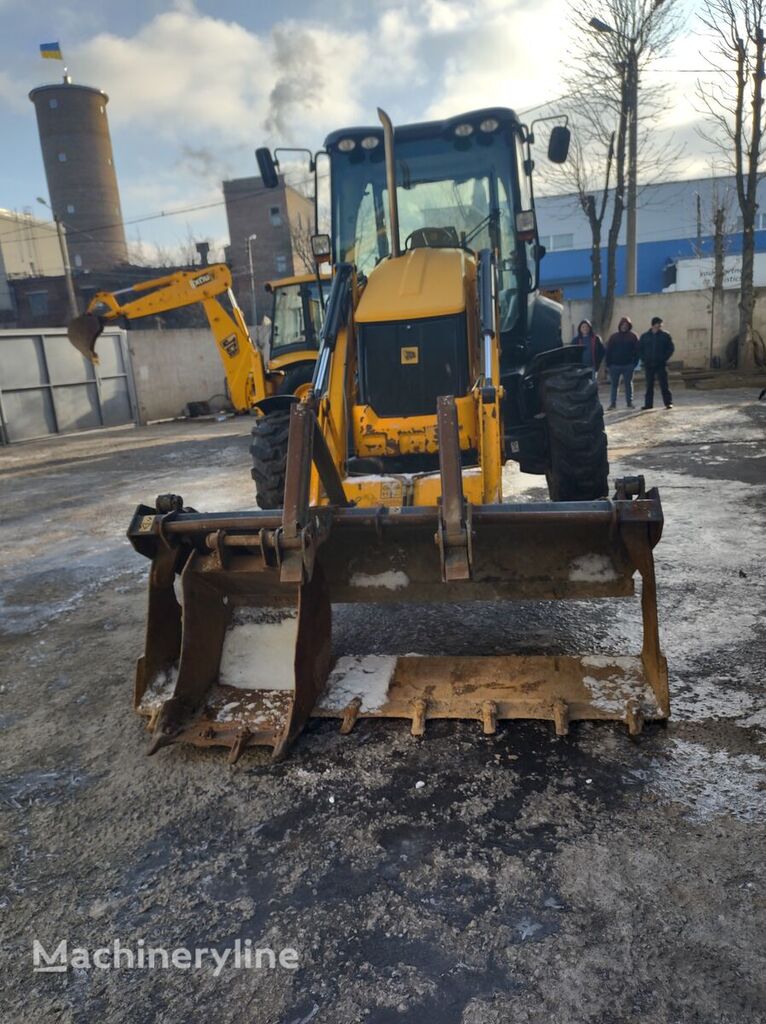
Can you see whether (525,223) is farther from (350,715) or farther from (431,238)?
(350,715)

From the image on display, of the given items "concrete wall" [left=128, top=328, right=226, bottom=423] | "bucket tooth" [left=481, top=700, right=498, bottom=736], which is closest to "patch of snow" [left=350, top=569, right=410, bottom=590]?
"bucket tooth" [left=481, top=700, right=498, bottom=736]

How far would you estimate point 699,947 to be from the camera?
6.24ft

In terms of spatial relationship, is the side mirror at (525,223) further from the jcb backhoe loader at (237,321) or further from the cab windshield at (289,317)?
the cab windshield at (289,317)

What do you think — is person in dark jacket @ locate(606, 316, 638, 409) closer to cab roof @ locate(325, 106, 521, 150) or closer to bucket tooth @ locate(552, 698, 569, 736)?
cab roof @ locate(325, 106, 521, 150)

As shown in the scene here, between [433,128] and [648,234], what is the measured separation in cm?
4397

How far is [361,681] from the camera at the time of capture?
3.29 meters

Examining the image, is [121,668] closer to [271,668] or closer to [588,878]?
[271,668]

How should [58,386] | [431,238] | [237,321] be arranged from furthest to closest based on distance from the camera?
[58,386] → [237,321] → [431,238]

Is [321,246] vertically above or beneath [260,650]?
above

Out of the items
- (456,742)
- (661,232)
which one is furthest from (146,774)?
(661,232)

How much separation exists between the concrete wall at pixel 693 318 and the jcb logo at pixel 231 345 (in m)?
11.4

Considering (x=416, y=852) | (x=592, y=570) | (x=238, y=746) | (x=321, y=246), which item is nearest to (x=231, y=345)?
(x=321, y=246)

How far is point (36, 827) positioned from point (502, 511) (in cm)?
A: 218

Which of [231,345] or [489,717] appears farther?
[231,345]
